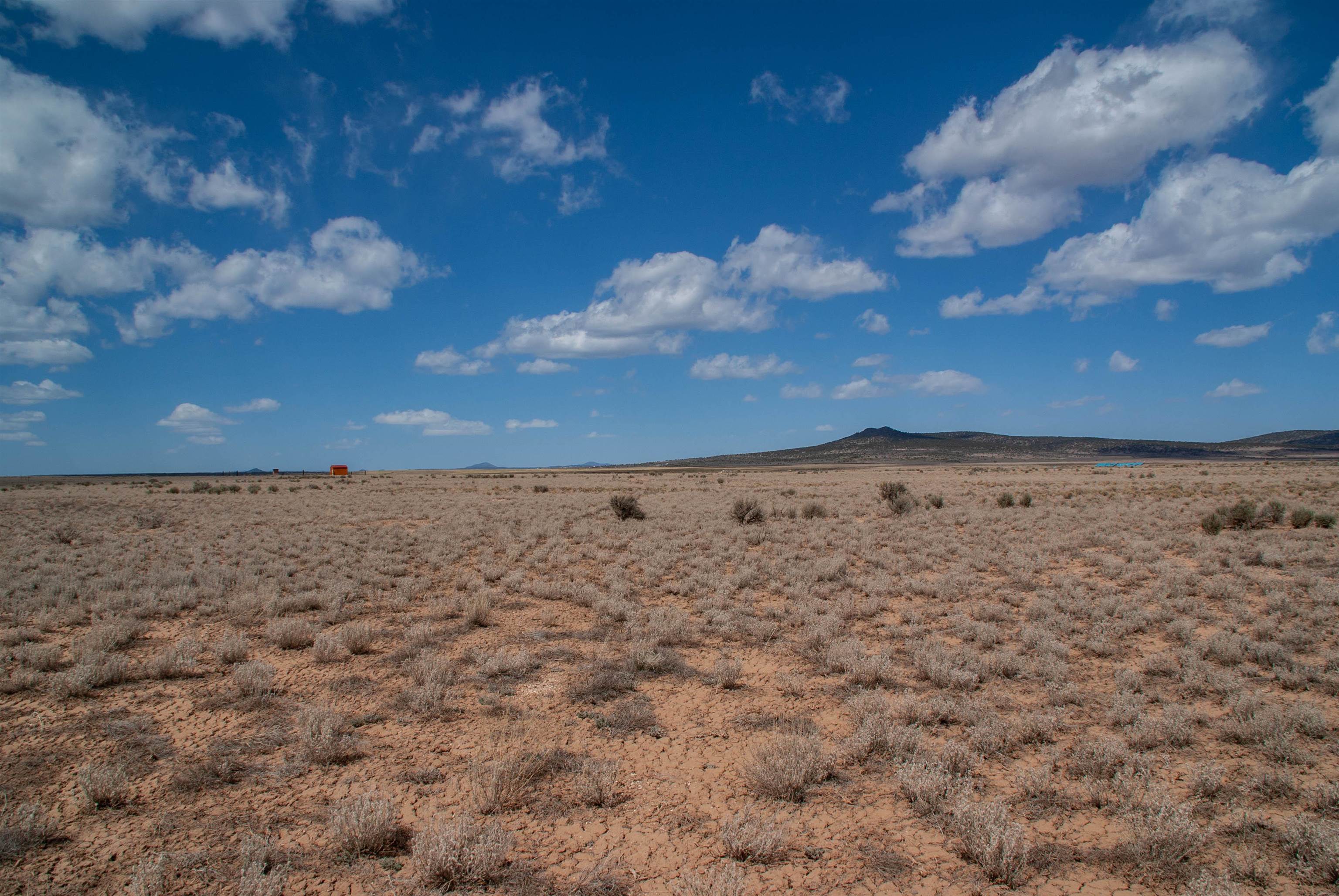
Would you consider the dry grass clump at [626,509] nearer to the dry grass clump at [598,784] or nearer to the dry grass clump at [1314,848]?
the dry grass clump at [598,784]

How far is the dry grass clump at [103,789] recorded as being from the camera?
4617mm

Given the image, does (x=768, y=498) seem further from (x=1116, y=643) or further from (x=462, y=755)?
(x=462, y=755)

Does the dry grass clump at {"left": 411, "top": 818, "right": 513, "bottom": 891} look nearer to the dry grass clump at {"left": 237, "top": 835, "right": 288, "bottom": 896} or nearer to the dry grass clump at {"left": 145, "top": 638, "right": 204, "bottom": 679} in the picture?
the dry grass clump at {"left": 237, "top": 835, "right": 288, "bottom": 896}

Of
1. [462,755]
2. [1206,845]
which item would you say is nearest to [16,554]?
[462,755]

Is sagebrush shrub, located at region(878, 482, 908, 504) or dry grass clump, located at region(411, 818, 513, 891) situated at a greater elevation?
sagebrush shrub, located at region(878, 482, 908, 504)

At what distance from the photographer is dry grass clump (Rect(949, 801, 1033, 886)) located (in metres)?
3.95

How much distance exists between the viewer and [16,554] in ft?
45.0

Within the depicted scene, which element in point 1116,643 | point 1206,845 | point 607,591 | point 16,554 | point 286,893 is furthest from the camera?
point 16,554

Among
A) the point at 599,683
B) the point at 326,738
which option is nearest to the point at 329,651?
the point at 326,738

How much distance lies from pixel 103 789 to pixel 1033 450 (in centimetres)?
16597

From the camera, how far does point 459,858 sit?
3.98 metres

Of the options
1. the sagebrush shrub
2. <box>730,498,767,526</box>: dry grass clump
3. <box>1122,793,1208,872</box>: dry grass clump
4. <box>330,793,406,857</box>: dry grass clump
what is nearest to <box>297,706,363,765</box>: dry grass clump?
<box>330,793,406,857</box>: dry grass clump

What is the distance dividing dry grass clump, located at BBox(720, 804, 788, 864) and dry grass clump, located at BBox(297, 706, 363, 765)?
339 centimetres

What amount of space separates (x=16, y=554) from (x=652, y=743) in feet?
53.3
